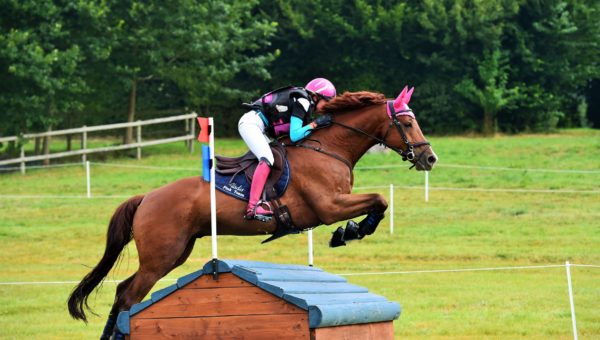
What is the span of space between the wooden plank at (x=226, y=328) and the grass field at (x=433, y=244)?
91.1 inches

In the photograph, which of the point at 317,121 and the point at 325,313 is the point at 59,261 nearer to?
the point at 317,121

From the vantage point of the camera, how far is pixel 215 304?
28.2 feet

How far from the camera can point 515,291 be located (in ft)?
51.6

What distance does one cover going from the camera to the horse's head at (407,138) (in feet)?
32.8

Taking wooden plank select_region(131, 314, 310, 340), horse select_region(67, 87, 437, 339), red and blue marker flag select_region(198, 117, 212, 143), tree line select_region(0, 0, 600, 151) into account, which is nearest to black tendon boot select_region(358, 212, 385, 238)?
horse select_region(67, 87, 437, 339)

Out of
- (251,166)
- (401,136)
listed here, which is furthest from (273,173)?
(401,136)

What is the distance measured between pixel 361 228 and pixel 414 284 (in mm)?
Answer: 7165

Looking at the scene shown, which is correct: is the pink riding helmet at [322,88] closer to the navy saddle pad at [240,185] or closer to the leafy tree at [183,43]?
the navy saddle pad at [240,185]

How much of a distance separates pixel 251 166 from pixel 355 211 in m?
1.05

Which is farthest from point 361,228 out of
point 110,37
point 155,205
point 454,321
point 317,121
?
point 110,37

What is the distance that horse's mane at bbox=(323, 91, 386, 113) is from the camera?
10.2 m

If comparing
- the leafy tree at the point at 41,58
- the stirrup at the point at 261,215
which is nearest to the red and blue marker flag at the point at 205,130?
the stirrup at the point at 261,215

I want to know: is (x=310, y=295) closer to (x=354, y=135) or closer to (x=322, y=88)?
(x=354, y=135)

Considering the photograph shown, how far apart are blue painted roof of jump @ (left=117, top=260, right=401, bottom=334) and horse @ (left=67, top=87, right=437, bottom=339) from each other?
22.9 inches
